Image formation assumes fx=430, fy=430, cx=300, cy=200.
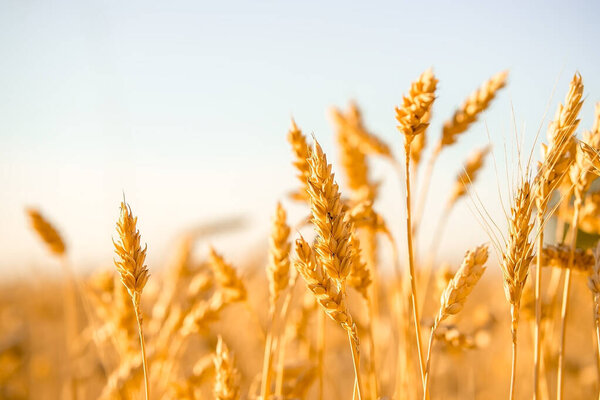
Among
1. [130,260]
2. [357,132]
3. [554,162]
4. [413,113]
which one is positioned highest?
[357,132]

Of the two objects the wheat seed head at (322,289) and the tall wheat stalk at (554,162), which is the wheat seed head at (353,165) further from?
the wheat seed head at (322,289)

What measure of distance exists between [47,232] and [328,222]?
68.0 inches

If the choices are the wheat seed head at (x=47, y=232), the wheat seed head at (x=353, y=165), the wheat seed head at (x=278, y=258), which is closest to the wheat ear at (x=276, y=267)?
the wheat seed head at (x=278, y=258)

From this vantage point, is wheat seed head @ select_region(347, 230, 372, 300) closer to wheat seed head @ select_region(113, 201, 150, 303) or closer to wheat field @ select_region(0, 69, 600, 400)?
wheat field @ select_region(0, 69, 600, 400)

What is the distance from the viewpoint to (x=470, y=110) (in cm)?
132

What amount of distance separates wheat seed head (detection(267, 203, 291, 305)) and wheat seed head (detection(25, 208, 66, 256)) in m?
1.37

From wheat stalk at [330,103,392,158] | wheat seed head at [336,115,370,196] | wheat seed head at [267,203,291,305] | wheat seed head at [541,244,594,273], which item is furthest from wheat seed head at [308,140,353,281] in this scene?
wheat seed head at [336,115,370,196]

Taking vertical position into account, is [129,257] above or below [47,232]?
below

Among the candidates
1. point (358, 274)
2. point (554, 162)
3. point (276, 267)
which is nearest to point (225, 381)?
point (276, 267)

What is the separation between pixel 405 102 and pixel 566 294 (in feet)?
1.91

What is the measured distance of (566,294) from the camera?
3.26 feet

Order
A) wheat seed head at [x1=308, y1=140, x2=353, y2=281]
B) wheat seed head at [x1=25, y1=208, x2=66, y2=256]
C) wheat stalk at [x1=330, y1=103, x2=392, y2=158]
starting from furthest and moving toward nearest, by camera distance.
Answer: wheat seed head at [x1=25, y1=208, x2=66, y2=256], wheat stalk at [x1=330, y1=103, x2=392, y2=158], wheat seed head at [x1=308, y1=140, x2=353, y2=281]

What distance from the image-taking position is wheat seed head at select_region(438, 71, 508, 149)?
4.32 feet

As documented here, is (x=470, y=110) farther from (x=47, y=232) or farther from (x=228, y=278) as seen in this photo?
(x=47, y=232)
